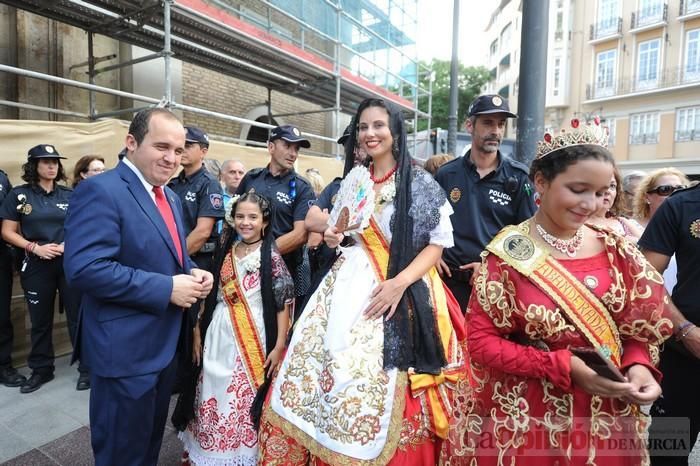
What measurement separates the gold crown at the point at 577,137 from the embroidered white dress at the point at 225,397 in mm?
1779

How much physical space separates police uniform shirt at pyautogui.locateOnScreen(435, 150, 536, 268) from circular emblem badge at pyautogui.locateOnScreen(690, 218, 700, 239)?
94cm

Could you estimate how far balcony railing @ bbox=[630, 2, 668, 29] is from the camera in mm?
24938

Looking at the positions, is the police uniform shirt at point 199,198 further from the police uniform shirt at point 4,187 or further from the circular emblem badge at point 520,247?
the circular emblem badge at point 520,247

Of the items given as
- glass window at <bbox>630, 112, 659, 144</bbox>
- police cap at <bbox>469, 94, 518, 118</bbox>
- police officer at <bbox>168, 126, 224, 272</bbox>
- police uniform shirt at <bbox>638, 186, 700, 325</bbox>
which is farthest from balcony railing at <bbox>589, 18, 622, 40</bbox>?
police officer at <bbox>168, 126, 224, 272</bbox>

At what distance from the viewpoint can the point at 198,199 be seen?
3537mm

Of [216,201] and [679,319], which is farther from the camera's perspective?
[216,201]

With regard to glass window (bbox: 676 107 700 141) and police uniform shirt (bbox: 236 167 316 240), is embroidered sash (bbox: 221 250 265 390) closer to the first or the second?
police uniform shirt (bbox: 236 167 316 240)

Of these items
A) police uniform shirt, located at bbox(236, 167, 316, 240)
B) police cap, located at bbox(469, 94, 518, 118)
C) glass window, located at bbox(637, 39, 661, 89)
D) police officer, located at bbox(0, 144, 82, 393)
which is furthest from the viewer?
glass window, located at bbox(637, 39, 661, 89)

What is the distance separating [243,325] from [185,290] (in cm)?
71

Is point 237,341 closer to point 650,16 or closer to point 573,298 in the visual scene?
point 573,298

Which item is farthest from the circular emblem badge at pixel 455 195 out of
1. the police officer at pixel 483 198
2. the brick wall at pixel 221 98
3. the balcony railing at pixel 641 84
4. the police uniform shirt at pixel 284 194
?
the balcony railing at pixel 641 84

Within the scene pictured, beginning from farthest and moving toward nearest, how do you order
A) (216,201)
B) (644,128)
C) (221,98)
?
(644,128)
(221,98)
(216,201)

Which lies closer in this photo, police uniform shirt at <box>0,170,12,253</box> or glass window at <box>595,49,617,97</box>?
police uniform shirt at <box>0,170,12,253</box>

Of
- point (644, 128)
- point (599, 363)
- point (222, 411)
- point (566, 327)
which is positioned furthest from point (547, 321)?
point (644, 128)
